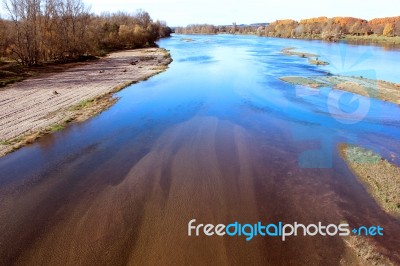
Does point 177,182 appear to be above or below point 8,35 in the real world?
below

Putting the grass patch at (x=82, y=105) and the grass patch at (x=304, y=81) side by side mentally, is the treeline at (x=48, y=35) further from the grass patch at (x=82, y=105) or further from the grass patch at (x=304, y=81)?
the grass patch at (x=304, y=81)

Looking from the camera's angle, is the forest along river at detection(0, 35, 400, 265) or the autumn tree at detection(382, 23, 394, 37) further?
the autumn tree at detection(382, 23, 394, 37)

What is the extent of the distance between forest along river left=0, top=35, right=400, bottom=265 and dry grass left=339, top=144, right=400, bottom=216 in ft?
1.32

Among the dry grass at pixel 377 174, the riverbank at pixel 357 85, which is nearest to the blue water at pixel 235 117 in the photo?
the dry grass at pixel 377 174

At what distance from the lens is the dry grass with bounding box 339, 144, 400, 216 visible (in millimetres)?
10055

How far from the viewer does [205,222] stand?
9250 millimetres

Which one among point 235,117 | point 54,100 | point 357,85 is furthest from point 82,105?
point 357,85

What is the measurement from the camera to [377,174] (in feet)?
38.5

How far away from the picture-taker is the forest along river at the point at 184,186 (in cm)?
815

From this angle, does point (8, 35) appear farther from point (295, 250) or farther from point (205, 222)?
point (295, 250)

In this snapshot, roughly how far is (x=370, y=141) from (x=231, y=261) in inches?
459

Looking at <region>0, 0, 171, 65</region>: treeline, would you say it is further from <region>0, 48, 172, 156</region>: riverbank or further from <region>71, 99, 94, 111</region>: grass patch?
<region>71, 99, 94, 111</region>: grass patch

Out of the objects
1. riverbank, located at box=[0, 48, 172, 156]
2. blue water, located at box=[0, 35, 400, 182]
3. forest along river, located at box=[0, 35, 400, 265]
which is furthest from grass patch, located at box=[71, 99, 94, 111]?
forest along river, located at box=[0, 35, 400, 265]

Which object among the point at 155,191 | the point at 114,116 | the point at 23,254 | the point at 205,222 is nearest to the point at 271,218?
the point at 205,222
